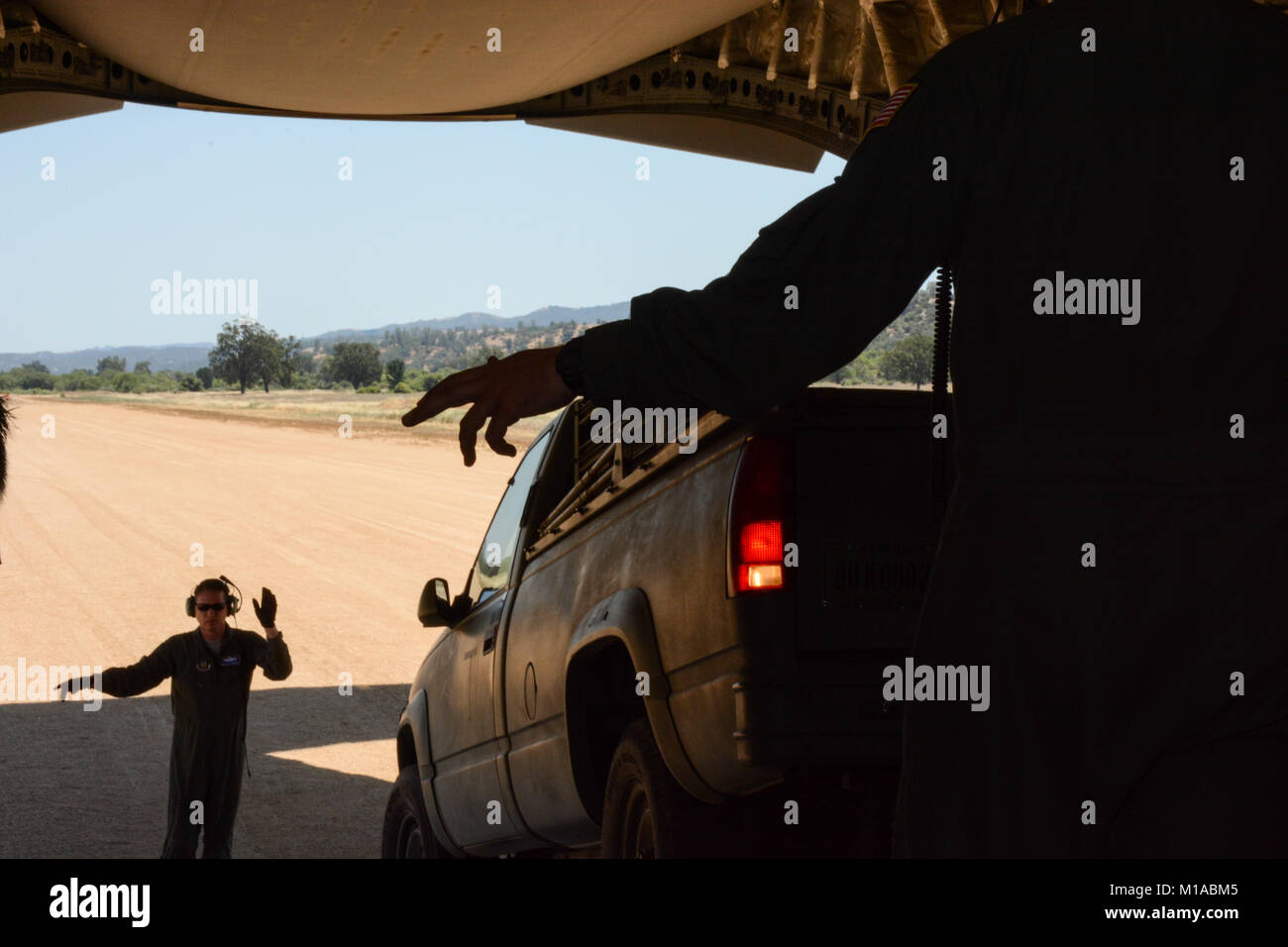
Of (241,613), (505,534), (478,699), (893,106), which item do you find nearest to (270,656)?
(505,534)

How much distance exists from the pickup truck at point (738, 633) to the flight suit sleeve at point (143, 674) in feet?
14.8

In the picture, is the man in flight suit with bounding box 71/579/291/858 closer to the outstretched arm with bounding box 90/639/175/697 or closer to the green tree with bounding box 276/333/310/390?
the outstretched arm with bounding box 90/639/175/697

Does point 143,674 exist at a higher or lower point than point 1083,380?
lower

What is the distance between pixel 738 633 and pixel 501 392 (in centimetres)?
185

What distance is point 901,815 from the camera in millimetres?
1789

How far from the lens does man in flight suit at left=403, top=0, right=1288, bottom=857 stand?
5.43 feet

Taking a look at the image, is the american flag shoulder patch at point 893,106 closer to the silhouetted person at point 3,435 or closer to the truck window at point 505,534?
the silhouetted person at point 3,435

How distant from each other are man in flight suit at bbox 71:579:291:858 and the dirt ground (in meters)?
1.06

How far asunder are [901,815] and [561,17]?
11.6 m

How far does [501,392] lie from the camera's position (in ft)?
6.20
